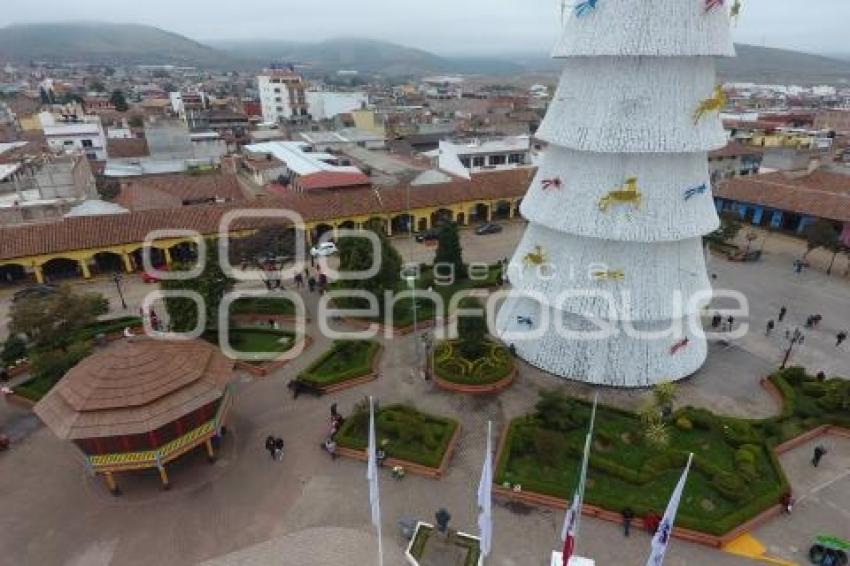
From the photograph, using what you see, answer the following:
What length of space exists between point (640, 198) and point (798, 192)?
38896mm

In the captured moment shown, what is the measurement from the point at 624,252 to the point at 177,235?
36.2 m

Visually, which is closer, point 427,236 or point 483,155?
point 427,236

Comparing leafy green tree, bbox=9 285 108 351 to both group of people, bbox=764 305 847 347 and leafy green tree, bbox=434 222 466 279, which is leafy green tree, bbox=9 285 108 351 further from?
group of people, bbox=764 305 847 347

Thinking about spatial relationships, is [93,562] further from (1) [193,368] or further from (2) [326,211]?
(2) [326,211]

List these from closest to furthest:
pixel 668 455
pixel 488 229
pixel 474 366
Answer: pixel 668 455, pixel 474 366, pixel 488 229

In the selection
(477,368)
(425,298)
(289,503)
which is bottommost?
(289,503)

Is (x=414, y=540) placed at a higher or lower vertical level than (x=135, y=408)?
lower

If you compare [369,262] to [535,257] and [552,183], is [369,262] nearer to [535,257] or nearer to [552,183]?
[535,257]

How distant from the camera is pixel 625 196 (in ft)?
78.7

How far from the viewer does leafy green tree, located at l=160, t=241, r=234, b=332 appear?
29.7 metres

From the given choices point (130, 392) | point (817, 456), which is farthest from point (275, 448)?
point (817, 456)

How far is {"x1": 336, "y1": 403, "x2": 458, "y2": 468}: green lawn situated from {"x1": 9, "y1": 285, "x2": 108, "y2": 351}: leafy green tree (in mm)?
17001

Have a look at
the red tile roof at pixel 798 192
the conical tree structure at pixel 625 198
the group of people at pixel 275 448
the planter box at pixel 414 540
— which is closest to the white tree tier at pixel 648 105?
the conical tree structure at pixel 625 198

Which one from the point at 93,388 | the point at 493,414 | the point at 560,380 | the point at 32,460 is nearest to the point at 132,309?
the point at 32,460
